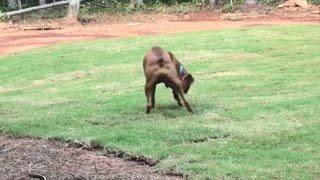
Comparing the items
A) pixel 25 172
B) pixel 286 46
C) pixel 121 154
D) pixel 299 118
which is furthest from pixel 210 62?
pixel 25 172

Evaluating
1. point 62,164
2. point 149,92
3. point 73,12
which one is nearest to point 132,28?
point 73,12

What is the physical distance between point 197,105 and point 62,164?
3.67 meters

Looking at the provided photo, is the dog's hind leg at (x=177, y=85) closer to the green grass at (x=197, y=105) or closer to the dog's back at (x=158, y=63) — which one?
the dog's back at (x=158, y=63)

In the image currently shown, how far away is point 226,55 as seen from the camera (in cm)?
1695

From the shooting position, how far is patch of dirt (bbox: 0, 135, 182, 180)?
6242 mm

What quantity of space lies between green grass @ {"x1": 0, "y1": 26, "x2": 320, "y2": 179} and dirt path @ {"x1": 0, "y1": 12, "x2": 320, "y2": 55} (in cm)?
440

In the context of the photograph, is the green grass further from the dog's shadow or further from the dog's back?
the dog's back

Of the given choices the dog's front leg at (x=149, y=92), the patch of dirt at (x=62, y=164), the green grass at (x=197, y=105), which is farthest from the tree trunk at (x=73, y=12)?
the patch of dirt at (x=62, y=164)

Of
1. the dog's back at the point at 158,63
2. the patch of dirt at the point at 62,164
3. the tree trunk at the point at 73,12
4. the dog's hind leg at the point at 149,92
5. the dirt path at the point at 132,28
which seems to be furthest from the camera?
the tree trunk at the point at 73,12

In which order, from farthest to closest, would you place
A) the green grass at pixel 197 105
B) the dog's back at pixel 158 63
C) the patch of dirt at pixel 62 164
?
the dog's back at pixel 158 63
the green grass at pixel 197 105
the patch of dirt at pixel 62 164

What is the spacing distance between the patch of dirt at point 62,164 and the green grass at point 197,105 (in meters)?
0.33

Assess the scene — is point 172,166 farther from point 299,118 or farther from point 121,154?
point 299,118

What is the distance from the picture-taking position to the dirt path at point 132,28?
23953 mm

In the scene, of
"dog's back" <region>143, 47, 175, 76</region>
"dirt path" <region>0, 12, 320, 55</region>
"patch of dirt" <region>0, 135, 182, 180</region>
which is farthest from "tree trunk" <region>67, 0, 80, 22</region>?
"patch of dirt" <region>0, 135, 182, 180</region>
